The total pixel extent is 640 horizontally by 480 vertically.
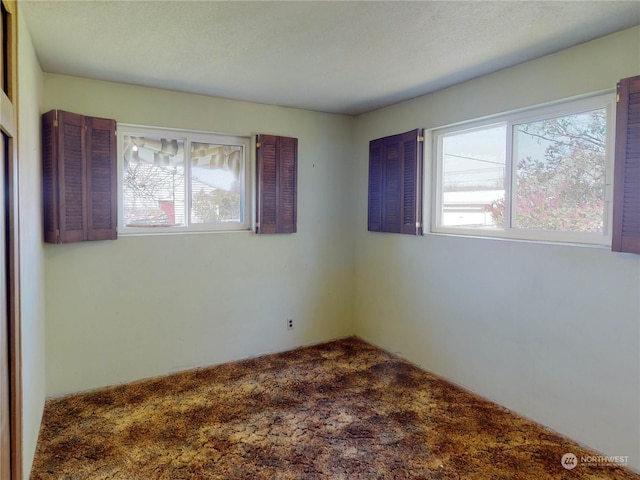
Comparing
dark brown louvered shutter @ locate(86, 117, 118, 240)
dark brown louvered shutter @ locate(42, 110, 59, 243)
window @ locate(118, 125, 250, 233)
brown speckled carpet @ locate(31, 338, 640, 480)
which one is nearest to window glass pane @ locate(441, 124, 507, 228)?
brown speckled carpet @ locate(31, 338, 640, 480)

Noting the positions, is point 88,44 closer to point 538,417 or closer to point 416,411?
point 416,411

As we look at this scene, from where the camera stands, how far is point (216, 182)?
11.7ft

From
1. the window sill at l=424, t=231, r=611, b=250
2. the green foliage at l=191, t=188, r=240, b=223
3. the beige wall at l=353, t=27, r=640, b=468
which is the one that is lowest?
the beige wall at l=353, t=27, r=640, b=468

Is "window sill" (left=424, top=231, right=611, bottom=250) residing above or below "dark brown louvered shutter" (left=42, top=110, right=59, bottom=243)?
below

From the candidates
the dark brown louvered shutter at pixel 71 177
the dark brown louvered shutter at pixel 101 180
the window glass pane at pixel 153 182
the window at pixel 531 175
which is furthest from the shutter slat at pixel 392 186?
the dark brown louvered shutter at pixel 71 177

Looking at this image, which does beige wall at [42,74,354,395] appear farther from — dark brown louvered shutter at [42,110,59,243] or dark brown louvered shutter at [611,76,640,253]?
dark brown louvered shutter at [611,76,640,253]

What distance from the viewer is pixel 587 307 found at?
234cm

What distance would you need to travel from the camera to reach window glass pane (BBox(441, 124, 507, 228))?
9.54ft

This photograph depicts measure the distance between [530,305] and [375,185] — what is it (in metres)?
1.78

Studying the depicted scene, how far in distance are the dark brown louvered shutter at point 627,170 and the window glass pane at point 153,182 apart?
10.1 ft

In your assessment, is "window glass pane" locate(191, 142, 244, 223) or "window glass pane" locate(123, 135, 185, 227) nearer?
"window glass pane" locate(123, 135, 185, 227)

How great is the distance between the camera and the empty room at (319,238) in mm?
2084

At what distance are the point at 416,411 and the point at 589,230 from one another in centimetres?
163

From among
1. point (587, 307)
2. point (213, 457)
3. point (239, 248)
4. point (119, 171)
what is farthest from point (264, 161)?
point (587, 307)
